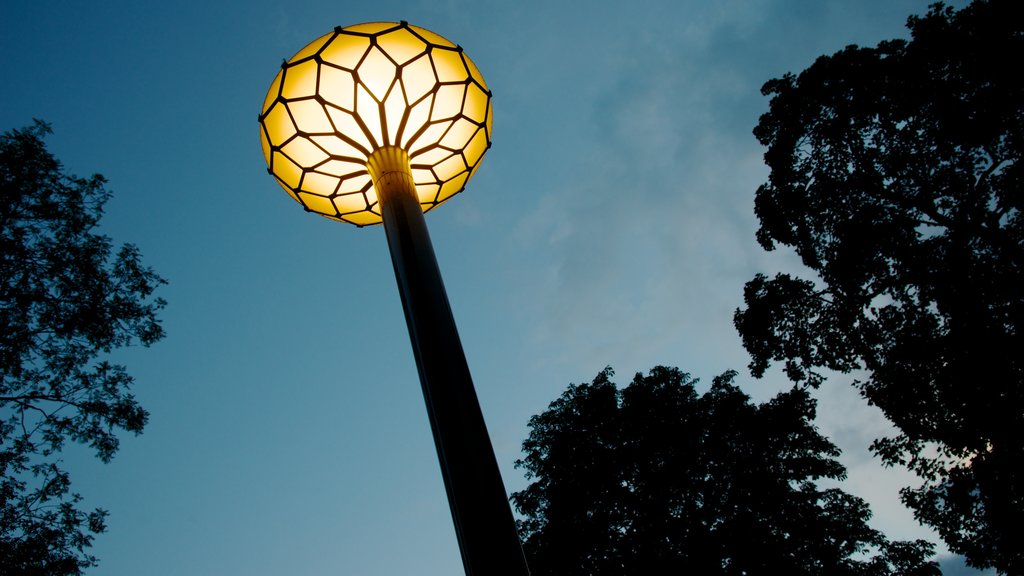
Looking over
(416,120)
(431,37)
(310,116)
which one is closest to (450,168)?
(416,120)

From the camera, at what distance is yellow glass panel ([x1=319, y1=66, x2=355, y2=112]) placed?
3076 millimetres

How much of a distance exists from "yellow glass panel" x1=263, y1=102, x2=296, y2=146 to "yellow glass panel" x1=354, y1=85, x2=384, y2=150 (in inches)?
17.6

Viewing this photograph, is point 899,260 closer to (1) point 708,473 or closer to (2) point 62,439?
(1) point 708,473

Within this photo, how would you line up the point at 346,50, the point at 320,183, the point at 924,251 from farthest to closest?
the point at 924,251
the point at 320,183
the point at 346,50

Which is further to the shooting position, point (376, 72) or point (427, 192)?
point (427, 192)

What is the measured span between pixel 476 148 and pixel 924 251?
12.5 metres

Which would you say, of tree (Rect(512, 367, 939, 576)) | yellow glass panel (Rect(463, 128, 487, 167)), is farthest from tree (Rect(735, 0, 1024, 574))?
yellow glass panel (Rect(463, 128, 487, 167))

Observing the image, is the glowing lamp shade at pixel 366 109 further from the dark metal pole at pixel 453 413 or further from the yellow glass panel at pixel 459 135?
the dark metal pole at pixel 453 413

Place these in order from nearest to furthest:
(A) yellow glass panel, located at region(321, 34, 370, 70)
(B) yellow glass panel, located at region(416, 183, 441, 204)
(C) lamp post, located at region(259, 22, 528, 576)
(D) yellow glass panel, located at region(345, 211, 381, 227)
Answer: (C) lamp post, located at region(259, 22, 528, 576)
(A) yellow glass panel, located at region(321, 34, 370, 70)
(B) yellow glass panel, located at region(416, 183, 441, 204)
(D) yellow glass panel, located at region(345, 211, 381, 227)

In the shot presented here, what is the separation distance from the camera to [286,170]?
11.4ft

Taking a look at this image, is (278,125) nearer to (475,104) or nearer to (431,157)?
(431,157)

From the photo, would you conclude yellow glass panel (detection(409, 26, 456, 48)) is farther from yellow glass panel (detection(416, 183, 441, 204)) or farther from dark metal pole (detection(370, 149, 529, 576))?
dark metal pole (detection(370, 149, 529, 576))

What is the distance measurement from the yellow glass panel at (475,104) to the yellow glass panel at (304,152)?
3.25 ft

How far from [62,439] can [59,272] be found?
140 inches
